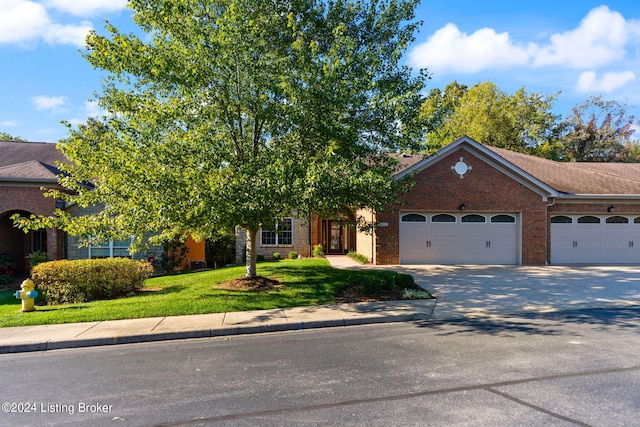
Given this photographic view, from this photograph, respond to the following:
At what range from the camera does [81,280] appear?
39.7 feet

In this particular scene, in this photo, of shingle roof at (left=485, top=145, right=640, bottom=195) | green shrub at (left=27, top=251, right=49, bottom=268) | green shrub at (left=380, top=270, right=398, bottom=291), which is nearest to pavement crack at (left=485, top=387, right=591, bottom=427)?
green shrub at (left=380, top=270, right=398, bottom=291)

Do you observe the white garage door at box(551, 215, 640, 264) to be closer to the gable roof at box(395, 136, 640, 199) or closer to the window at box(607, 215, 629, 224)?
the window at box(607, 215, 629, 224)

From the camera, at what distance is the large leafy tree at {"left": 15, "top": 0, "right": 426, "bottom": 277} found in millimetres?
9578

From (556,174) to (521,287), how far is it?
11467 mm

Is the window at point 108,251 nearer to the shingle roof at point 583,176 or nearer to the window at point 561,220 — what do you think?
the shingle roof at point 583,176

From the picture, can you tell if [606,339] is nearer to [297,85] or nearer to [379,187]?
[379,187]

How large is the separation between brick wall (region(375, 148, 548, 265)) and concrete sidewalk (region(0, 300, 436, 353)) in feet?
26.4

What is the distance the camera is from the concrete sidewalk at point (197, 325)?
7.74 m

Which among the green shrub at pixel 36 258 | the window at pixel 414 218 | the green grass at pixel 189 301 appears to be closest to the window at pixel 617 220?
the window at pixel 414 218

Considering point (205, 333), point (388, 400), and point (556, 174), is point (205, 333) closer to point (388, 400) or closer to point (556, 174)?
point (388, 400)

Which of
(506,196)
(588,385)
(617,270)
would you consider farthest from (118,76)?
(617,270)

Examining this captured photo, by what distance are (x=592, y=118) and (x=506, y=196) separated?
2548 centimetres

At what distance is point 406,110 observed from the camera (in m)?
10.3

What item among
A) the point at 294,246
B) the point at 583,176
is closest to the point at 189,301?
the point at 294,246
